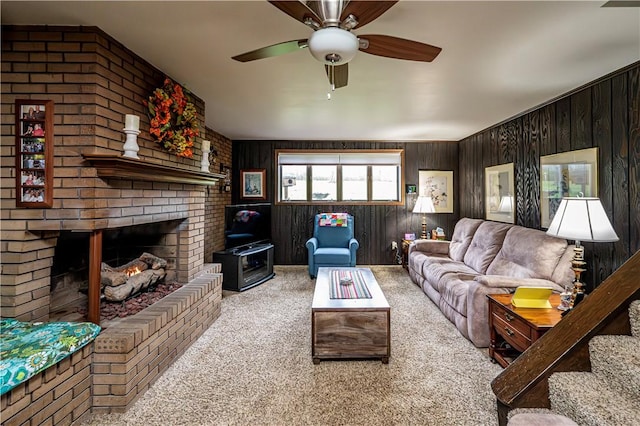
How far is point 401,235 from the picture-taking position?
230 inches

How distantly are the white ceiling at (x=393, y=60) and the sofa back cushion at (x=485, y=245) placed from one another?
4.84 ft

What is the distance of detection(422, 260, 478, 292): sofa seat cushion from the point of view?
3455mm

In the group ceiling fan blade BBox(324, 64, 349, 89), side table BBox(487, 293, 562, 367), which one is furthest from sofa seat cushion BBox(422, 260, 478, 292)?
ceiling fan blade BBox(324, 64, 349, 89)

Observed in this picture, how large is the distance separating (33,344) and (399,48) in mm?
2508

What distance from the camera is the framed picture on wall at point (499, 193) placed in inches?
162

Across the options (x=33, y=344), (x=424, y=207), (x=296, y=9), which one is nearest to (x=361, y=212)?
(x=424, y=207)

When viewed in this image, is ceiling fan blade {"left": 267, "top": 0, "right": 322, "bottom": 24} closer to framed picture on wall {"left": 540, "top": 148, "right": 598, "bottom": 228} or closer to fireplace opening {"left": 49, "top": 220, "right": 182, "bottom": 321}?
fireplace opening {"left": 49, "top": 220, "right": 182, "bottom": 321}

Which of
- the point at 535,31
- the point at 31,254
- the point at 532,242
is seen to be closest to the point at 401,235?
the point at 532,242

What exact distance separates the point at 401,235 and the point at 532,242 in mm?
2797

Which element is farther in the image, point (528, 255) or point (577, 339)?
point (528, 255)

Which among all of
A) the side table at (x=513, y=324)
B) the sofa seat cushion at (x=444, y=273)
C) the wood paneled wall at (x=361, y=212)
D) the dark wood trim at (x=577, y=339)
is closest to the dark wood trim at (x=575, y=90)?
the wood paneled wall at (x=361, y=212)

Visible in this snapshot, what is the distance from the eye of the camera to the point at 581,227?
213 centimetres

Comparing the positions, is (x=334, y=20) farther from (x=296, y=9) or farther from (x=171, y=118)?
(x=171, y=118)

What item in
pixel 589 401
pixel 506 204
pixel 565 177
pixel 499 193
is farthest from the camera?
pixel 499 193
